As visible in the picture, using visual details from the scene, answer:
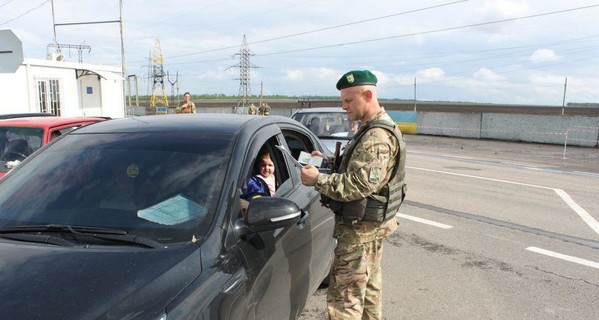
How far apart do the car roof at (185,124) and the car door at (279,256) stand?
5.0 inches

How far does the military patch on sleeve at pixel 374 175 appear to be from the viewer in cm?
268

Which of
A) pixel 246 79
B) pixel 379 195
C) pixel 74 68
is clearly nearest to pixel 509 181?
pixel 379 195

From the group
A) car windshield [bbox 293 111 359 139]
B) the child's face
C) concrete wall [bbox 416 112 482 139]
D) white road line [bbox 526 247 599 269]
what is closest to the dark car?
the child's face

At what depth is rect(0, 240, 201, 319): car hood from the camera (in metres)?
1.59

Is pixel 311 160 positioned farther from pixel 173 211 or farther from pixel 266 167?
pixel 173 211

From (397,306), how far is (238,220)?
230cm

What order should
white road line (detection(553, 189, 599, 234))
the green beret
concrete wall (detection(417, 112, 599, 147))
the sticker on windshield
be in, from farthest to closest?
1. concrete wall (detection(417, 112, 599, 147))
2. white road line (detection(553, 189, 599, 234))
3. the green beret
4. the sticker on windshield

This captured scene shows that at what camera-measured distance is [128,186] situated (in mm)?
2420

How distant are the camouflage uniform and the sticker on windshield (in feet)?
2.59

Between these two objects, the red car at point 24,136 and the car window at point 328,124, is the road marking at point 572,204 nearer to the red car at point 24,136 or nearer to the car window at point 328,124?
the car window at point 328,124

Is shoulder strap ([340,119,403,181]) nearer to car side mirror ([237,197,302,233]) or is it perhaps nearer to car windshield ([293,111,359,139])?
car side mirror ([237,197,302,233])

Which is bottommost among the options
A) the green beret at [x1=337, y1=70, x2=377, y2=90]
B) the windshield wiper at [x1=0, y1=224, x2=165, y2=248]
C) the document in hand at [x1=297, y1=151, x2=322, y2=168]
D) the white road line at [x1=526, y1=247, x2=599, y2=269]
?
the white road line at [x1=526, y1=247, x2=599, y2=269]

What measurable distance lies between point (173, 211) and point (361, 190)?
1076 millimetres

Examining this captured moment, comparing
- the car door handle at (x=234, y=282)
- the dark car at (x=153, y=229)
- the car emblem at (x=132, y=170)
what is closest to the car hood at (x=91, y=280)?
the dark car at (x=153, y=229)
